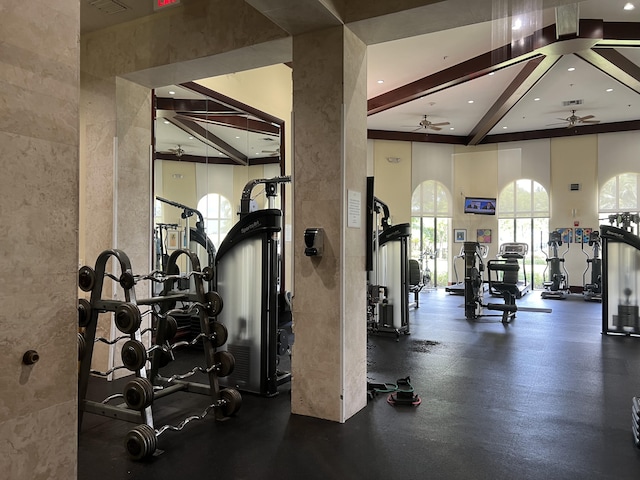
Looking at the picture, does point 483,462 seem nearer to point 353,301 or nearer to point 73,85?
point 353,301

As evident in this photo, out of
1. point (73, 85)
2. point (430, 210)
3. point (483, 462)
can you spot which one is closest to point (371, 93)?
point (430, 210)

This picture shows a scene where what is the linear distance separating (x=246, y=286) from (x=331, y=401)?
140 centimetres

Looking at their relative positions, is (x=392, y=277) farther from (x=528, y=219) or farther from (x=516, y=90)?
(x=528, y=219)

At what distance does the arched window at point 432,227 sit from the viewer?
15898 millimetres

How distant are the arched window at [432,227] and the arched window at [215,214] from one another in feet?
33.0

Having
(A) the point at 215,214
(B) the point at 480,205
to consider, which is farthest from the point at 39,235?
(B) the point at 480,205

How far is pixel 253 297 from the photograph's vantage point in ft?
14.2

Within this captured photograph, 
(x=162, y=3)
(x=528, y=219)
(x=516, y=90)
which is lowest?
(x=528, y=219)

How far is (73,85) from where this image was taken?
1.51 m

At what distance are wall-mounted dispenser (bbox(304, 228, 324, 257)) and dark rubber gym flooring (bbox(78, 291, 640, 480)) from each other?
4.32ft

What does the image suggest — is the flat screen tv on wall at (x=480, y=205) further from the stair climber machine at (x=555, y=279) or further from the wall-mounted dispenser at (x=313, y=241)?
the wall-mounted dispenser at (x=313, y=241)

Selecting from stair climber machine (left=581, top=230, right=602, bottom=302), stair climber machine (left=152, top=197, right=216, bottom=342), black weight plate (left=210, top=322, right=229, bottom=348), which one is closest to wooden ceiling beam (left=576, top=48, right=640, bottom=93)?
stair climber machine (left=581, top=230, right=602, bottom=302)

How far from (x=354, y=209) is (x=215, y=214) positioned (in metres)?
3.51

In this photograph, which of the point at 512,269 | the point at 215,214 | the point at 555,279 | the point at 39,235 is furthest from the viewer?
the point at 555,279
